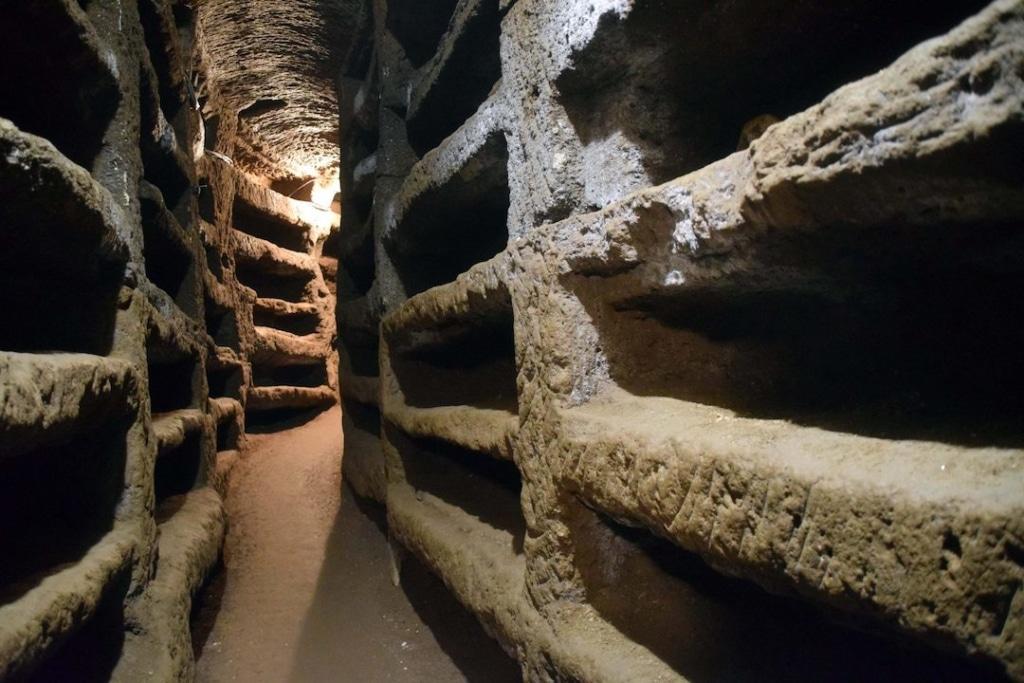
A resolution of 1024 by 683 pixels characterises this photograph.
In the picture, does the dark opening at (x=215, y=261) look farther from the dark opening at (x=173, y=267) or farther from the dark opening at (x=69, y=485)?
the dark opening at (x=69, y=485)

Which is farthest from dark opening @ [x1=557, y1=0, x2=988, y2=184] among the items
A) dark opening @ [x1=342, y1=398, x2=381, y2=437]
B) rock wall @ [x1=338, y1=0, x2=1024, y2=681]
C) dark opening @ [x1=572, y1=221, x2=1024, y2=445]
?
dark opening @ [x1=342, y1=398, x2=381, y2=437]

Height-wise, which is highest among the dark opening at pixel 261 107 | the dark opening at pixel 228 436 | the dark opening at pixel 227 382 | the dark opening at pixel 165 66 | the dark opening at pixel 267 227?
the dark opening at pixel 261 107

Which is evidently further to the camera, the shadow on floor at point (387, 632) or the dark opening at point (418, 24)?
the dark opening at point (418, 24)

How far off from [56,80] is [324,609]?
1801mm

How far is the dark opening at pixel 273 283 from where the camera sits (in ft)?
16.1

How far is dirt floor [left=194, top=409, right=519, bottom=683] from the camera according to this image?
1729 millimetres

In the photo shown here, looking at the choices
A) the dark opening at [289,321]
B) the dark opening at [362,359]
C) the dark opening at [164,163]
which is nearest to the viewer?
the dark opening at [164,163]

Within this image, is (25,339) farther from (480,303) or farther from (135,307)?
(480,303)

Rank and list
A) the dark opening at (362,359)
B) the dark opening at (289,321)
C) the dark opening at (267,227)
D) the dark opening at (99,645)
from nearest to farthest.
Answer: the dark opening at (99,645) < the dark opening at (362,359) < the dark opening at (267,227) < the dark opening at (289,321)

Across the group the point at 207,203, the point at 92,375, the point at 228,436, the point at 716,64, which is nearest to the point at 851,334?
the point at 716,64

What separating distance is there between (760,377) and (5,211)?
53.9 inches

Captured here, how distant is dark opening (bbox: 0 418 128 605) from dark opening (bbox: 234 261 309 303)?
11.8 ft

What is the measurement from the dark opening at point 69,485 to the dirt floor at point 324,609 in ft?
1.97

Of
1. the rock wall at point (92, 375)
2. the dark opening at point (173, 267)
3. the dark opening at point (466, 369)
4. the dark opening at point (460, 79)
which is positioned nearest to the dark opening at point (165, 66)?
the rock wall at point (92, 375)
